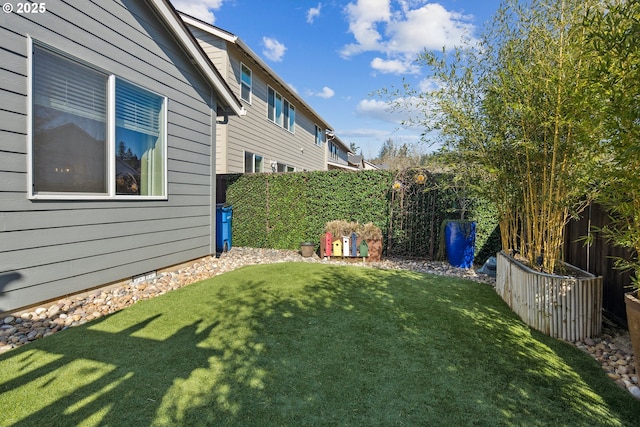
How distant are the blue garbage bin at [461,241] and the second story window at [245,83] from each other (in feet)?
21.9

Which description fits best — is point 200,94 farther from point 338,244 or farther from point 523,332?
point 523,332

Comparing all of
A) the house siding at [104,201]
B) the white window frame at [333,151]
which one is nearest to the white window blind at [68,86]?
the house siding at [104,201]

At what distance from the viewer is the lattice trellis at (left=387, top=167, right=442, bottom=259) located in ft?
22.7

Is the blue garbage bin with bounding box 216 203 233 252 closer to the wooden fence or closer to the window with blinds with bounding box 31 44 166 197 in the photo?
the window with blinds with bounding box 31 44 166 197

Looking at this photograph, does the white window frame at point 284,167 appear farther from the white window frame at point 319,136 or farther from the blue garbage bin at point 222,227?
the blue garbage bin at point 222,227

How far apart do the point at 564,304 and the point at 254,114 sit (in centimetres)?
892

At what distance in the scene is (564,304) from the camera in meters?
3.04

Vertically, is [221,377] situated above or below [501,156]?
below

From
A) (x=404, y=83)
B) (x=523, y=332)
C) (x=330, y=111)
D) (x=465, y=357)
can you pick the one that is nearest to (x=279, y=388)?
(x=465, y=357)

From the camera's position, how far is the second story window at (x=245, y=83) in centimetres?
911

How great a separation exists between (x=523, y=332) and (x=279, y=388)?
101 inches

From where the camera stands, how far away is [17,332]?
9.57 feet

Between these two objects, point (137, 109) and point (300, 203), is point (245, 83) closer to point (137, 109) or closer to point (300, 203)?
point (300, 203)

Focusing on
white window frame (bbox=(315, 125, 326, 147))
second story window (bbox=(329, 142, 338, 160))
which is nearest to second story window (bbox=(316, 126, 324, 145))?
white window frame (bbox=(315, 125, 326, 147))
